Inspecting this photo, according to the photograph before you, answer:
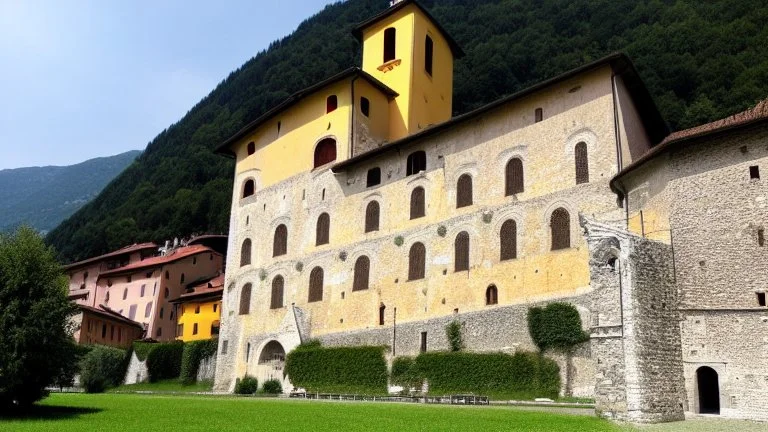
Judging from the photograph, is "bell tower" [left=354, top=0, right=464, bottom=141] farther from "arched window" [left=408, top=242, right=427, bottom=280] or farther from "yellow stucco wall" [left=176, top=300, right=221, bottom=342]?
"yellow stucco wall" [left=176, top=300, right=221, bottom=342]

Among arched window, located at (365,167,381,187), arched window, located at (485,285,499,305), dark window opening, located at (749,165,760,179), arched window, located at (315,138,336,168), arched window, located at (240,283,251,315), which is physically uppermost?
arched window, located at (315,138,336,168)

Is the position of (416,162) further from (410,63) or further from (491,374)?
(491,374)

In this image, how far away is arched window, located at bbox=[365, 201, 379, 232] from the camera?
33.6 m

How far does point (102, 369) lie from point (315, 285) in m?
18.4

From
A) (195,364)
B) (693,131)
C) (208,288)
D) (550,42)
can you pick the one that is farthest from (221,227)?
(693,131)

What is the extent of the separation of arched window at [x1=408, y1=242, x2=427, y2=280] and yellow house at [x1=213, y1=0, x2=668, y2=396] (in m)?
0.06

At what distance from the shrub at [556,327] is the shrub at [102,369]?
27.5m

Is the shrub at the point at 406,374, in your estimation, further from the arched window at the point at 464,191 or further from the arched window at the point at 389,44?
the arched window at the point at 389,44

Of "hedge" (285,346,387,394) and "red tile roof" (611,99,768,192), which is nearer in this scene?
"red tile roof" (611,99,768,192)

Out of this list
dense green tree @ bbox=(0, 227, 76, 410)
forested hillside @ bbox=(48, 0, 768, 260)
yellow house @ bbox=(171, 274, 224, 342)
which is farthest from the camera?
forested hillside @ bbox=(48, 0, 768, 260)

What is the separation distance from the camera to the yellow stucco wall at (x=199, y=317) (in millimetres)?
50562

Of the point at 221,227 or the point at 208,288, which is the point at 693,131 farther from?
the point at 221,227

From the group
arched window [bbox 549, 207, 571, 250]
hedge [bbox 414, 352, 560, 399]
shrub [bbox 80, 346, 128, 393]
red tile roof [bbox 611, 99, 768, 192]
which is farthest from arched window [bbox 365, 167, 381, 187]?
shrub [bbox 80, 346, 128, 393]

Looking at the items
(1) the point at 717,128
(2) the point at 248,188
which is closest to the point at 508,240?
(1) the point at 717,128
